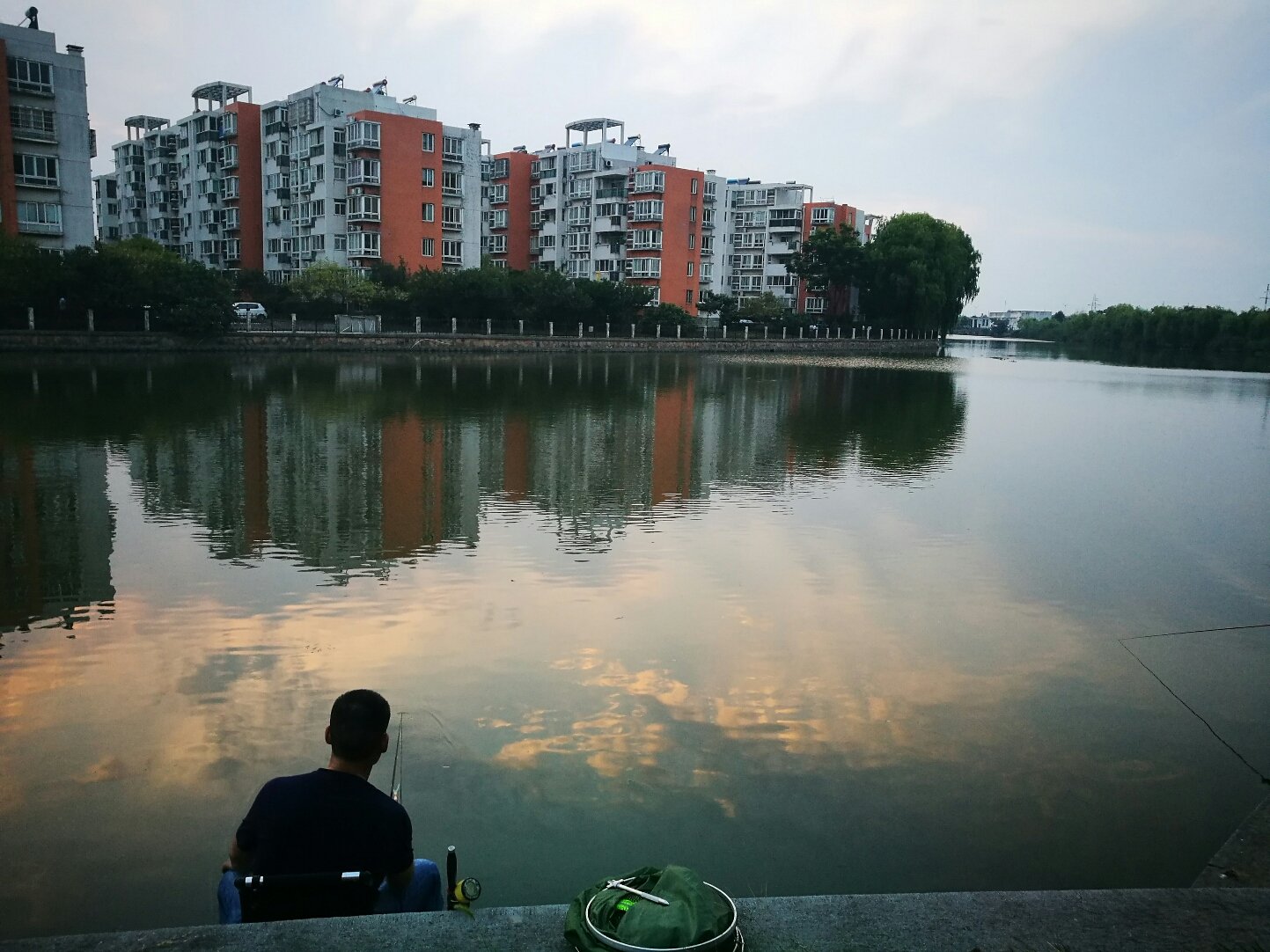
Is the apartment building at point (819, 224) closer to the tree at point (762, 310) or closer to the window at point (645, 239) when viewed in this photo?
the tree at point (762, 310)

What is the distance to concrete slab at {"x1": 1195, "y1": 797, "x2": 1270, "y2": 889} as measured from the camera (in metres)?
4.79

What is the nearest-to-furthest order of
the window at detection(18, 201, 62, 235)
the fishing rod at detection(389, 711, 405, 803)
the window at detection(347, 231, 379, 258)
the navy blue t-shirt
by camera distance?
the navy blue t-shirt → the fishing rod at detection(389, 711, 405, 803) → the window at detection(18, 201, 62, 235) → the window at detection(347, 231, 379, 258)

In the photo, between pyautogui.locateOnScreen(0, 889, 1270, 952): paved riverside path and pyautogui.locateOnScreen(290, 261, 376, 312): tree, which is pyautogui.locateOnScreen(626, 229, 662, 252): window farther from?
pyautogui.locateOnScreen(0, 889, 1270, 952): paved riverside path

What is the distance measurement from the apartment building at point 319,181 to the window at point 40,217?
20508 mm

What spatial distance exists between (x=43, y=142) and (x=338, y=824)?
182 ft

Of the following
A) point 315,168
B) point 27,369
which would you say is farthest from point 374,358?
point 315,168

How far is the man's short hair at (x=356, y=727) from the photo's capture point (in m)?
3.46

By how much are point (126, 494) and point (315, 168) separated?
6082cm

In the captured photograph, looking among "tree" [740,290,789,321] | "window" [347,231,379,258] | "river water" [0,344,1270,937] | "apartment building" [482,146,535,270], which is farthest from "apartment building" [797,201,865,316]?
"river water" [0,344,1270,937]

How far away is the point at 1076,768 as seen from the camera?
247 inches

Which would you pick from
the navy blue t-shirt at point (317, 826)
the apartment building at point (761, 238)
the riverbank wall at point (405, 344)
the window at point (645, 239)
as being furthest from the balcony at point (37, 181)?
the apartment building at point (761, 238)

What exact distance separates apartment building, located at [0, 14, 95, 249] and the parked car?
824 cm

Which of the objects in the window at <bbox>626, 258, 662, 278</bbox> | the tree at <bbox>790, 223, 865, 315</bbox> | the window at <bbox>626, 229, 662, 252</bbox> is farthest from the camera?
the tree at <bbox>790, 223, 865, 315</bbox>

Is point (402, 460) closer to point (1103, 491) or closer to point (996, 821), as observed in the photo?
point (1103, 491)
